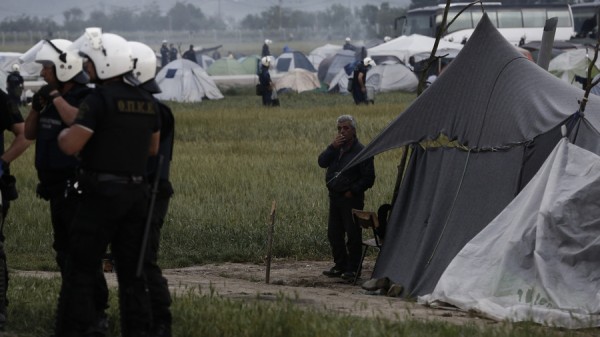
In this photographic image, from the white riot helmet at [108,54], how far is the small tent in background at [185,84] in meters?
39.1

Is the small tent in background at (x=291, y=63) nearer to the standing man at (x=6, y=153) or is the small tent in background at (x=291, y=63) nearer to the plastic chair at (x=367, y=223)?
the plastic chair at (x=367, y=223)

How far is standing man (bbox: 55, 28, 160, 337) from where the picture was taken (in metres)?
8.08

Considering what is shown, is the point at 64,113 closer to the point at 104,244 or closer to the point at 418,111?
the point at 104,244

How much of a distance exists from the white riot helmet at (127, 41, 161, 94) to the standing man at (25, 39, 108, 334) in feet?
1.75

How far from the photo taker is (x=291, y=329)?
873 cm

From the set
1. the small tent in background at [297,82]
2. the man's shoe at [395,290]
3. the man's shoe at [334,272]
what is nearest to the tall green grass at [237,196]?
the man's shoe at [334,272]

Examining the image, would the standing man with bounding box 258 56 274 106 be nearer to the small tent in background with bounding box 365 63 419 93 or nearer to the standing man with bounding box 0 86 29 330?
the small tent in background with bounding box 365 63 419 93

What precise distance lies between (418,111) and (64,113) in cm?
552

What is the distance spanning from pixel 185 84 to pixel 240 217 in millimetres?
32057

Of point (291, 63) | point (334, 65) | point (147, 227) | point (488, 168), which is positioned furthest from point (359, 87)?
point (147, 227)

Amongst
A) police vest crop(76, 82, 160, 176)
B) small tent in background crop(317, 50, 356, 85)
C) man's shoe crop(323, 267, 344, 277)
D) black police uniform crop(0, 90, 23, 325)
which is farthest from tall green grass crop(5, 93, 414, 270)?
small tent in background crop(317, 50, 356, 85)

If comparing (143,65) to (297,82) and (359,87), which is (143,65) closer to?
(359,87)

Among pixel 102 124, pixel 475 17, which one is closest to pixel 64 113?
pixel 102 124

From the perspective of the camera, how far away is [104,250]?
830 cm
